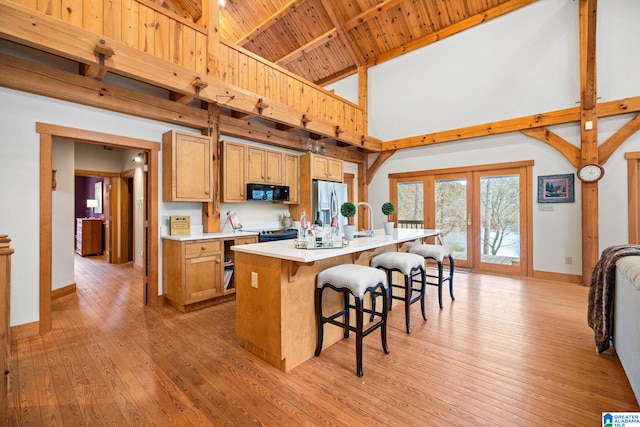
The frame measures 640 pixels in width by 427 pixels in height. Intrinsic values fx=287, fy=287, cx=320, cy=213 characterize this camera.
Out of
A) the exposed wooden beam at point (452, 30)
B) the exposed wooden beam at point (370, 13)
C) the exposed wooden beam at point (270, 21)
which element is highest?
the exposed wooden beam at point (270, 21)

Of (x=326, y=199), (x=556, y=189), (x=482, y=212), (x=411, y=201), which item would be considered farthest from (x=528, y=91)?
(x=326, y=199)

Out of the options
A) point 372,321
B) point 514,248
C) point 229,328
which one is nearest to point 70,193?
point 229,328

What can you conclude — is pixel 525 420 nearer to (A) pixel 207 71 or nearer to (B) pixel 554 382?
(B) pixel 554 382

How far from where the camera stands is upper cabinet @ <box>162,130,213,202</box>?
3518mm

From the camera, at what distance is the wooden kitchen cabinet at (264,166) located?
14.3 feet

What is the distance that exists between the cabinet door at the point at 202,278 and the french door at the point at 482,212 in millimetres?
2993

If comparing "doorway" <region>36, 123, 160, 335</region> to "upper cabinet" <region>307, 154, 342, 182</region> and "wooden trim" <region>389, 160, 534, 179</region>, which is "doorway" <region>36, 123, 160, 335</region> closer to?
"upper cabinet" <region>307, 154, 342, 182</region>

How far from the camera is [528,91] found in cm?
482

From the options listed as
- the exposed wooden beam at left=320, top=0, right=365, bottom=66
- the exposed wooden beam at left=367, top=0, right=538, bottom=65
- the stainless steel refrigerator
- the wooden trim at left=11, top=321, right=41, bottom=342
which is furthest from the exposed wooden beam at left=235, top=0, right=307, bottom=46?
the wooden trim at left=11, top=321, right=41, bottom=342

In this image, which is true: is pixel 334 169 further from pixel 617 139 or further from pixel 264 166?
pixel 617 139

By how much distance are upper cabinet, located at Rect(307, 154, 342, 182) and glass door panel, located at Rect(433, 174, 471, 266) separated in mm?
2032

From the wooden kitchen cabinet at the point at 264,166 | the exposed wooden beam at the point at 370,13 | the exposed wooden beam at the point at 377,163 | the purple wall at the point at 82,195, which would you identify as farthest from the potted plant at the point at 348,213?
the purple wall at the point at 82,195

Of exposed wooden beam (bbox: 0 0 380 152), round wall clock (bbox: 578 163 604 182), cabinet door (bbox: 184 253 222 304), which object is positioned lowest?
cabinet door (bbox: 184 253 222 304)

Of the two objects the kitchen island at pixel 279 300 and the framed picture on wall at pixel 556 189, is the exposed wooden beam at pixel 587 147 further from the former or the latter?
the kitchen island at pixel 279 300
